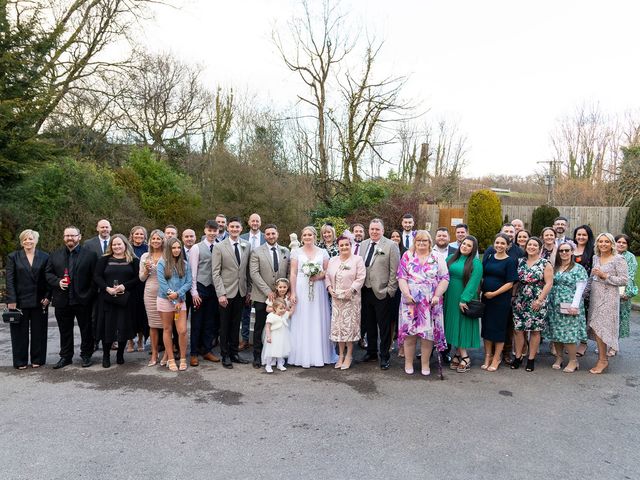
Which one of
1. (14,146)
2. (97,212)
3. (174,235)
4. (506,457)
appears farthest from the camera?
(97,212)

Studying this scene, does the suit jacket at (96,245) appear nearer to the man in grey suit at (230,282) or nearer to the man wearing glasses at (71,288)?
the man wearing glasses at (71,288)

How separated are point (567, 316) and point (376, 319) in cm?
258

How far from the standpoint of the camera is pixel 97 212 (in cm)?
1395

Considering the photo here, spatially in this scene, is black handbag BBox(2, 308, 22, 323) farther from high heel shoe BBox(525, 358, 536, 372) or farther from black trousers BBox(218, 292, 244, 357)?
high heel shoe BBox(525, 358, 536, 372)

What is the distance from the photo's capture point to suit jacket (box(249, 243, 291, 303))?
661 centimetres

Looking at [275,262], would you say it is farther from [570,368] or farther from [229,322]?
[570,368]

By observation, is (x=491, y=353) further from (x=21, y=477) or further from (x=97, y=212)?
(x=97, y=212)

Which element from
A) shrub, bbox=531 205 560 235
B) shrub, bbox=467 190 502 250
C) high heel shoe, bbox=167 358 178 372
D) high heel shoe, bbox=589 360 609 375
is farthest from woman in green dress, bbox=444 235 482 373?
shrub, bbox=531 205 560 235

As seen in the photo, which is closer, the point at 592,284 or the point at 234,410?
the point at 234,410

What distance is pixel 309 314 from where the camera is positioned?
6.72m

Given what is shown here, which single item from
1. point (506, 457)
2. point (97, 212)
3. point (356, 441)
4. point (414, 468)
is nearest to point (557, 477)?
point (506, 457)

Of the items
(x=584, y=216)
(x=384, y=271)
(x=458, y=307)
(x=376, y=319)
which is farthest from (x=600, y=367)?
(x=584, y=216)

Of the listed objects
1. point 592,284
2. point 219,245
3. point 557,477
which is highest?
point 219,245

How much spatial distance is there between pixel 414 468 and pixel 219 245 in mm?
4005
